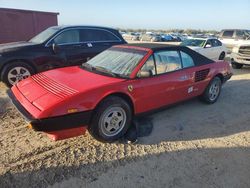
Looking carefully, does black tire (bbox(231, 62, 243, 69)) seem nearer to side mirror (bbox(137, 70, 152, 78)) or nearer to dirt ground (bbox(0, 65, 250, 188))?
dirt ground (bbox(0, 65, 250, 188))

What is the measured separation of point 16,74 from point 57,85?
3079 millimetres

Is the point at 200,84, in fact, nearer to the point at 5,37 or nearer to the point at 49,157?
the point at 49,157

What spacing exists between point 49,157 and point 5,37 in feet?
45.1

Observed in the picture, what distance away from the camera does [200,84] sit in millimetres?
5418

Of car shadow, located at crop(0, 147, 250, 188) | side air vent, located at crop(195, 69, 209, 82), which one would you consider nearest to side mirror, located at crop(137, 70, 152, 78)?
car shadow, located at crop(0, 147, 250, 188)

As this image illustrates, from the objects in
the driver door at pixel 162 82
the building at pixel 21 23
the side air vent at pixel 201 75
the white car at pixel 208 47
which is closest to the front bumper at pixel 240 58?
→ the white car at pixel 208 47

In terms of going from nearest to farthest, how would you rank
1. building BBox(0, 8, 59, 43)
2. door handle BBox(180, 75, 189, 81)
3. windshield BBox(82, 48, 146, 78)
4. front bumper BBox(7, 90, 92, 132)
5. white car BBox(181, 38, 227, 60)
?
front bumper BBox(7, 90, 92, 132), windshield BBox(82, 48, 146, 78), door handle BBox(180, 75, 189, 81), white car BBox(181, 38, 227, 60), building BBox(0, 8, 59, 43)

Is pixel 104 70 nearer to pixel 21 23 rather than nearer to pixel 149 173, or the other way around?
pixel 149 173

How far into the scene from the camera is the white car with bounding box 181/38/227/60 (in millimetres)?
11223

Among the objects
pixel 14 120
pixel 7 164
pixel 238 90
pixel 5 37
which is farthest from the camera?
pixel 5 37

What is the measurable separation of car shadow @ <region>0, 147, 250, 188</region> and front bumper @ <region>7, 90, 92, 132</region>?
495mm

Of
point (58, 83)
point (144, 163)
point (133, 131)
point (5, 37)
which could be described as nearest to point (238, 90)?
point (133, 131)

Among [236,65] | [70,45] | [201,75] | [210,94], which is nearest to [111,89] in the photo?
[201,75]

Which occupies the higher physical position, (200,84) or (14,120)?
(200,84)
